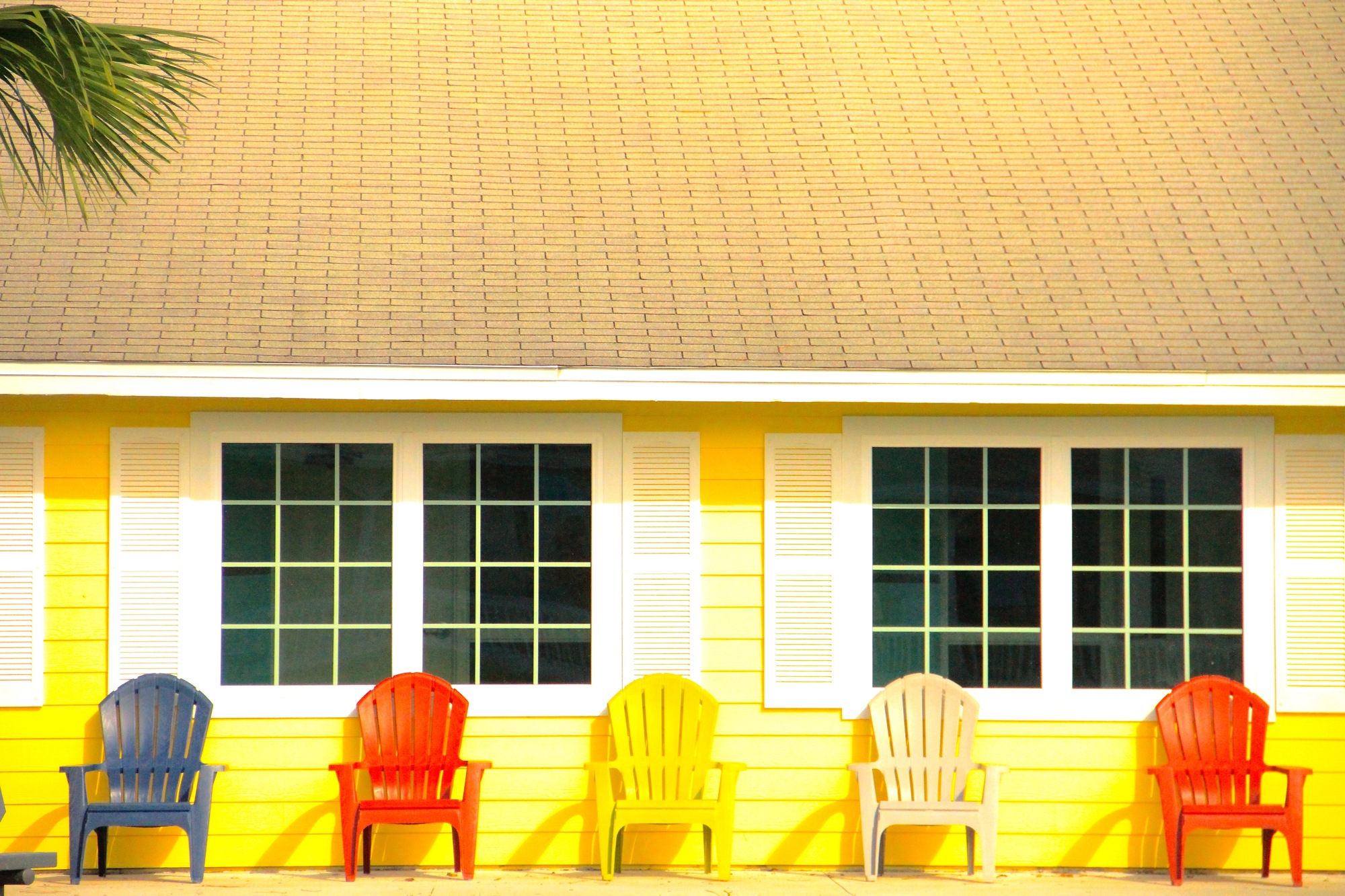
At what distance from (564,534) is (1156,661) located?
303 cm

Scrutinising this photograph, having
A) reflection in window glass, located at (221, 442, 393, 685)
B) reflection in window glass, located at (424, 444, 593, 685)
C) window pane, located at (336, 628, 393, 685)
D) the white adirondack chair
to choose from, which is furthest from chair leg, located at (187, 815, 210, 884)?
the white adirondack chair

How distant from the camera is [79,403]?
21.0ft

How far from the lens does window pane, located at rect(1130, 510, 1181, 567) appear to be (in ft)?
21.9

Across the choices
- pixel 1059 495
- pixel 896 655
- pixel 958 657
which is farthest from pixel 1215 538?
pixel 896 655

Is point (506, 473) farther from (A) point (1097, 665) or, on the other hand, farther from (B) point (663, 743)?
(A) point (1097, 665)

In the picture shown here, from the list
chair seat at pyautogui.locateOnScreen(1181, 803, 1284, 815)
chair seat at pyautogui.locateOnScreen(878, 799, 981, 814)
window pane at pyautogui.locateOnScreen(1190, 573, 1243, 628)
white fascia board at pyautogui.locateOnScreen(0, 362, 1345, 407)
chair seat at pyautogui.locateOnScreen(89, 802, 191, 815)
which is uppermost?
white fascia board at pyautogui.locateOnScreen(0, 362, 1345, 407)

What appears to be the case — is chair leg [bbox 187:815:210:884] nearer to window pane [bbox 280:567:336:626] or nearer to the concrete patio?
the concrete patio

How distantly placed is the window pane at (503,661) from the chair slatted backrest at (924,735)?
1.70 metres

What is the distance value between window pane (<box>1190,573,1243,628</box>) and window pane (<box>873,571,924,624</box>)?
1.38m

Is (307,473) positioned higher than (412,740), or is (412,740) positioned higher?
(307,473)

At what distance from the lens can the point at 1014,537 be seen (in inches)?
262

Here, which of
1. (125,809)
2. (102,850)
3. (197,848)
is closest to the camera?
(125,809)

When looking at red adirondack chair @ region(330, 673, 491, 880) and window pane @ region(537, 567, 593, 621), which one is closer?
red adirondack chair @ region(330, 673, 491, 880)

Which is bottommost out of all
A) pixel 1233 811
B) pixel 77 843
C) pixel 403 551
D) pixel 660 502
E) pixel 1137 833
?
pixel 1137 833
